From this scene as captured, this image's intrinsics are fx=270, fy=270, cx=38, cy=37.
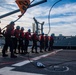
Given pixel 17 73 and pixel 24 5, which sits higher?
pixel 24 5

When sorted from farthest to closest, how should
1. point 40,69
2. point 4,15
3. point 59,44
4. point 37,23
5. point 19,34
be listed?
point 59,44
point 37,23
point 19,34
point 4,15
point 40,69

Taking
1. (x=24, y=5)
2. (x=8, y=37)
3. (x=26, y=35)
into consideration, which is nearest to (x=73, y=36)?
(x=26, y=35)

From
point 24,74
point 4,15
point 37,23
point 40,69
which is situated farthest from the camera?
point 37,23

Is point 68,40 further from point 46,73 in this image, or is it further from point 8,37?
point 46,73

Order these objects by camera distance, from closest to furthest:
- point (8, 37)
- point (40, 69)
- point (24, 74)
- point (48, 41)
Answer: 1. point (24, 74)
2. point (40, 69)
3. point (8, 37)
4. point (48, 41)

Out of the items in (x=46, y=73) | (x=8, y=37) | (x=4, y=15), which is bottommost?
(x=46, y=73)

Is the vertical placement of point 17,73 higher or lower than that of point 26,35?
lower

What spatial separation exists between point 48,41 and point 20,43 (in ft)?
24.7

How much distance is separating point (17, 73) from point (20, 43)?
9.67 m

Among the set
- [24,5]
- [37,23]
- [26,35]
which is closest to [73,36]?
[37,23]

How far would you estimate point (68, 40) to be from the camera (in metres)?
31.7

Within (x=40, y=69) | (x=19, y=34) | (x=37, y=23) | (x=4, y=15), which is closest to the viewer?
(x=40, y=69)

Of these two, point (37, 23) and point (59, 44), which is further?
point (59, 44)

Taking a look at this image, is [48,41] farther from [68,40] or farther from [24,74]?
[24,74]
